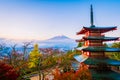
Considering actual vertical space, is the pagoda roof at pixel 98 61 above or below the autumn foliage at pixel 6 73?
above

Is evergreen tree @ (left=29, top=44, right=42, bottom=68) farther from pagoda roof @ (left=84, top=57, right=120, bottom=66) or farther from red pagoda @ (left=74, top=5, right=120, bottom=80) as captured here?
pagoda roof @ (left=84, top=57, right=120, bottom=66)

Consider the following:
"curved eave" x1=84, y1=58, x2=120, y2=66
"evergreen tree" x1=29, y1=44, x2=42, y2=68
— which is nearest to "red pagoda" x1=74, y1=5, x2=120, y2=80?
"curved eave" x1=84, y1=58, x2=120, y2=66

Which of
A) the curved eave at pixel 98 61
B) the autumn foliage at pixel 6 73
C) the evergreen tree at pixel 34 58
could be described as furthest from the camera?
the evergreen tree at pixel 34 58

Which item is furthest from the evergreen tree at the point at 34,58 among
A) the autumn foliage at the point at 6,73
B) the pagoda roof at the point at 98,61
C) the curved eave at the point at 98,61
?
the autumn foliage at the point at 6,73

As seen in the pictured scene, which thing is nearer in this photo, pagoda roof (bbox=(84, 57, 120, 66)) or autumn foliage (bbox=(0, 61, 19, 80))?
autumn foliage (bbox=(0, 61, 19, 80))

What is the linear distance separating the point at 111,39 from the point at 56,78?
885 cm

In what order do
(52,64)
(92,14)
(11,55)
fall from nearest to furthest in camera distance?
(92,14), (11,55), (52,64)

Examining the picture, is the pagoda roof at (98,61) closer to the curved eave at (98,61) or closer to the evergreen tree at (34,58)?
the curved eave at (98,61)

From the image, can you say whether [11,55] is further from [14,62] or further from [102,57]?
[102,57]

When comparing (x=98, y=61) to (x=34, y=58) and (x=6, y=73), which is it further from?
(x=34, y=58)

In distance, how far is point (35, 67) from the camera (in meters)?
49.4

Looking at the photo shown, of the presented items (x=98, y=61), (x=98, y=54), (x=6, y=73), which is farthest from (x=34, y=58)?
(x=6, y=73)

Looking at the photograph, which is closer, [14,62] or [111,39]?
[111,39]

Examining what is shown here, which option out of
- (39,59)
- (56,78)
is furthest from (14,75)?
(39,59)
